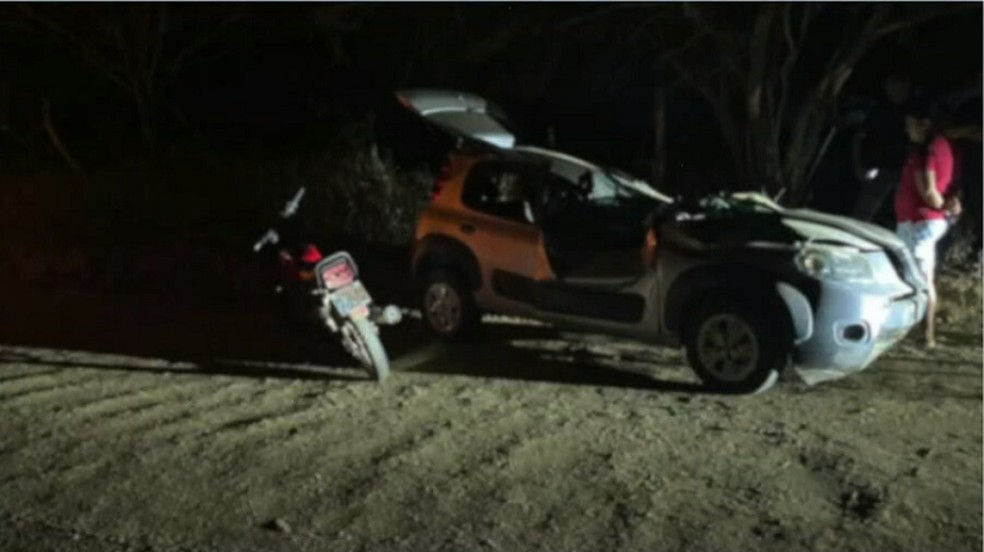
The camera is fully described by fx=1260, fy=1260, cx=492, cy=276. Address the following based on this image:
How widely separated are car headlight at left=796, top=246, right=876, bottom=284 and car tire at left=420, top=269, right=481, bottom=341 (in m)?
2.72

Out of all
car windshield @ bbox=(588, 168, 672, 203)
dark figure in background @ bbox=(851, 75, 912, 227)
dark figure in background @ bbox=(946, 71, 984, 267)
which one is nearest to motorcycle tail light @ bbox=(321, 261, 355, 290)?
car windshield @ bbox=(588, 168, 672, 203)

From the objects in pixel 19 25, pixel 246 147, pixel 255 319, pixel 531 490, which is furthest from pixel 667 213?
pixel 19 25

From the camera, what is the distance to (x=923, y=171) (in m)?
9.23

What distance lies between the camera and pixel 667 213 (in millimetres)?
8430

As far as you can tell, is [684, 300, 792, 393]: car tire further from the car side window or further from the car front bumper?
the car side window

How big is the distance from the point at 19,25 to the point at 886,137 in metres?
11.6

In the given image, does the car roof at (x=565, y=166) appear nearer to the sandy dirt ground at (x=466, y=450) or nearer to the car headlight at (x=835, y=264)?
the sandy dirt ground at (x=466, y=450)

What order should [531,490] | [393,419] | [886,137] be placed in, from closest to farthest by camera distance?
1. [531,490]
2. [393,419]
3. [886,137]

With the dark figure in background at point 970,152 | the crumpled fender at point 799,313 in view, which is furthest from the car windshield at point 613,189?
the dark figure in background at point 970,152

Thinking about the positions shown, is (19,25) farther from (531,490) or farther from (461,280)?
(531,490)

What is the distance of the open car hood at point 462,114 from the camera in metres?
9.26

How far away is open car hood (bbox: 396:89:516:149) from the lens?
926 cm

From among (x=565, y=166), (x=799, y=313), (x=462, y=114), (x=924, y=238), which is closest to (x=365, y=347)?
(x=565, y=166)

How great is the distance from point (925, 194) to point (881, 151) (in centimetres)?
404
